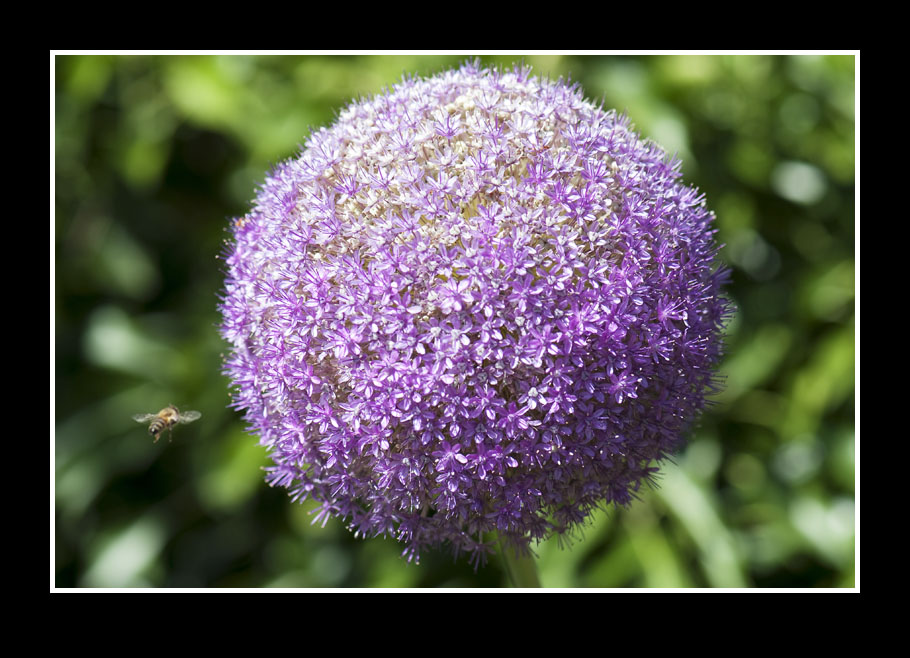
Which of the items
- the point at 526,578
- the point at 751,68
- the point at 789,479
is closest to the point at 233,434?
the point at 526,578

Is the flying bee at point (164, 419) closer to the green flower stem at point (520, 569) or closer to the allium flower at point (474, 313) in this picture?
the allium flower at point (474, 313)

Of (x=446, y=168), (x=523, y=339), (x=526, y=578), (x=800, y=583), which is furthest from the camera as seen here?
(x=800, y=583)

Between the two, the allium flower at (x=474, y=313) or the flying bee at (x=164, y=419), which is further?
the flying bee at (x=164, y=419)

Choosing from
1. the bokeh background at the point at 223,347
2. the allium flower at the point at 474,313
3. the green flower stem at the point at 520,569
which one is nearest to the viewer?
the allium flower at the point at 474,313

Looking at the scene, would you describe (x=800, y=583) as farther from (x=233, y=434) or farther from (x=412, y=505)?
(x=233, y=434)

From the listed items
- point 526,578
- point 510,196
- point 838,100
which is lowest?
point 526,578

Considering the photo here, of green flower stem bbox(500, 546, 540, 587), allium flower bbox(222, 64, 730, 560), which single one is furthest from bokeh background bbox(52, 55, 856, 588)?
allium flower bbox(222, 64, 730, 560)

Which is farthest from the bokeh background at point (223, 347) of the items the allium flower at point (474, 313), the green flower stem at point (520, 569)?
the allium flower at point (474, 313)

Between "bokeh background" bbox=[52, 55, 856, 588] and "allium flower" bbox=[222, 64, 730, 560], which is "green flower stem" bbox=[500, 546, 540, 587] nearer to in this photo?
"allium flower" bbox=[222, 64, 730, 560]
